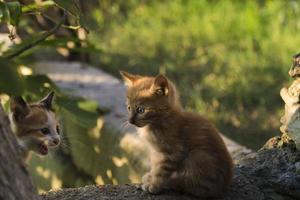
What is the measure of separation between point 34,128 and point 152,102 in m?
0.53

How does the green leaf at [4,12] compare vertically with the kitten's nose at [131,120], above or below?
above

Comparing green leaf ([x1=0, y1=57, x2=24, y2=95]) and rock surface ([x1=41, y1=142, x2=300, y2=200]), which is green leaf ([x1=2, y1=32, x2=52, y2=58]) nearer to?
rock surface ([x1=41, y1=142, x2=300, y2=200])

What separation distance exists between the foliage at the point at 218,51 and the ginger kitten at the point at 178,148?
1.92 metres

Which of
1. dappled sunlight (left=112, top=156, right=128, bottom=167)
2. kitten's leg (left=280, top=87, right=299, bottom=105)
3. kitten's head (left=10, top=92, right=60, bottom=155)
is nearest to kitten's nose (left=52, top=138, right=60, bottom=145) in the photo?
kitten's head (left=10, top=92, right=60, bottom=155)

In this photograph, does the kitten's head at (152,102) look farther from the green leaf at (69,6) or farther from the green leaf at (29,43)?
the green leaf at (29,43)

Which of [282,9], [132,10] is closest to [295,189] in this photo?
[282,9]

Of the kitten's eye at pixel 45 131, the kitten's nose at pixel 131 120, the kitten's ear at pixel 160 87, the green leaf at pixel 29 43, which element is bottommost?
the kitten's eye at pixel 45 131

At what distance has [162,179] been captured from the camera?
3111 millimetres

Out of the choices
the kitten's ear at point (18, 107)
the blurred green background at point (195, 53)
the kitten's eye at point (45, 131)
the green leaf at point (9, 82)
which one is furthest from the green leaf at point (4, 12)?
the blurred green background at point (195, 53)

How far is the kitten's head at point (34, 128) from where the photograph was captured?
3064 mm

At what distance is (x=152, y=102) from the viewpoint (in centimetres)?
321

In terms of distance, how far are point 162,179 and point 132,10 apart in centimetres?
540

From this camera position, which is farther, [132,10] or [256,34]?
[132,10]

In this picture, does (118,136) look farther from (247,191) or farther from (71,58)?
(71,58)
